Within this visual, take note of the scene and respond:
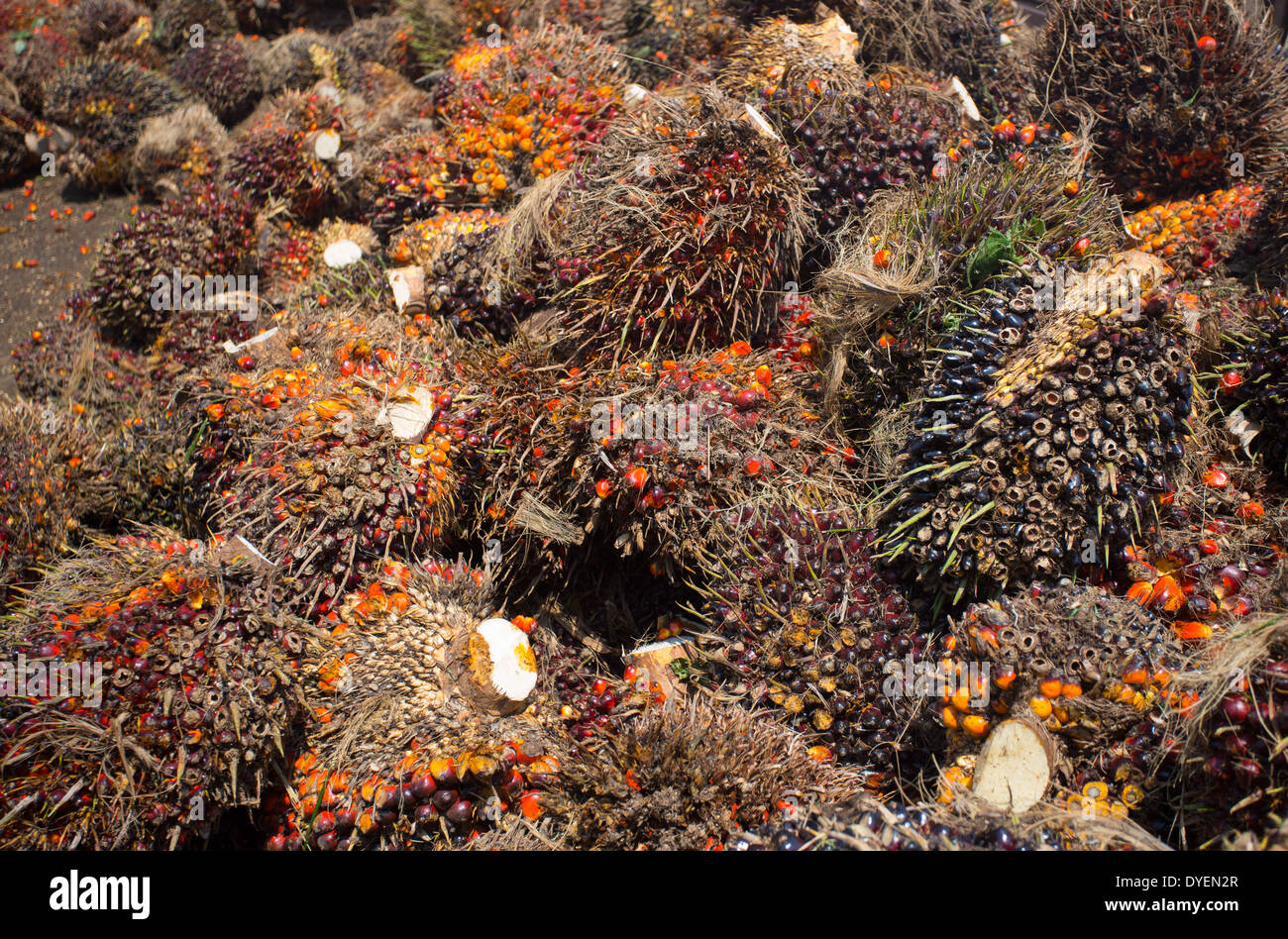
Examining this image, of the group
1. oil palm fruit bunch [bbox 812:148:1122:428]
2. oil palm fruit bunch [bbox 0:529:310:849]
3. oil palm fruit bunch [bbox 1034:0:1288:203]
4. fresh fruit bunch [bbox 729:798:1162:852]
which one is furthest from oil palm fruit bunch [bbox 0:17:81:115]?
fresh fruit bunch [bbox 729:798:1162:852]

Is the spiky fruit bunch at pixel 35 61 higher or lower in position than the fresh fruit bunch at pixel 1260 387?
lower

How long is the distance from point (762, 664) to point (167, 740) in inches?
89.0

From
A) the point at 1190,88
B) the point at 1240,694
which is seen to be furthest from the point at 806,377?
the point at 1190,88

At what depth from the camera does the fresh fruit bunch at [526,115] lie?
5.29 m

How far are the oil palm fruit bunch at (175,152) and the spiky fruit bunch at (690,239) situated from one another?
485 cm

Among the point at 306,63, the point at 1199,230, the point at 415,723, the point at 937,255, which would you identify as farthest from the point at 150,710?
the point at 306,63

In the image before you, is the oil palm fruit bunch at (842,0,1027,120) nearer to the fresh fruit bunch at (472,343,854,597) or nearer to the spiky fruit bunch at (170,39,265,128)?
the fresh fruit bunch at (472,343,854,597)

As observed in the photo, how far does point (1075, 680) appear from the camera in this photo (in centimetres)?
270

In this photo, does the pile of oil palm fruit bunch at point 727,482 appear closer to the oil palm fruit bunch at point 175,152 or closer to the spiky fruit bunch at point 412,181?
the spiky fruit bunch at point 412,181

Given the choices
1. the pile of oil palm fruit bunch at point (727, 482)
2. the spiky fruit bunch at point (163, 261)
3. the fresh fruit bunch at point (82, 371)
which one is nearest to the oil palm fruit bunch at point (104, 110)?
the spiky fruit bunch at point (163, 261)

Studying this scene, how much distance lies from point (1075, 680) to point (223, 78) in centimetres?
929

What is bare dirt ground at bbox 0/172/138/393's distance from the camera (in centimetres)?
659

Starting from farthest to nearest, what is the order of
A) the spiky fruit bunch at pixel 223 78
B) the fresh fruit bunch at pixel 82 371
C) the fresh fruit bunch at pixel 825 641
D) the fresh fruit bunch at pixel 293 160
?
the spiky fruit bunch at pixel 223 78
the fresh fruit bunch at pixel 293 160
the fresh fruit bunch at pixel 82 371
the fresh fruit bunch at pixel 825 641

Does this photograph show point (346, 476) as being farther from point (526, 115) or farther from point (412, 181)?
point (526, 115)
